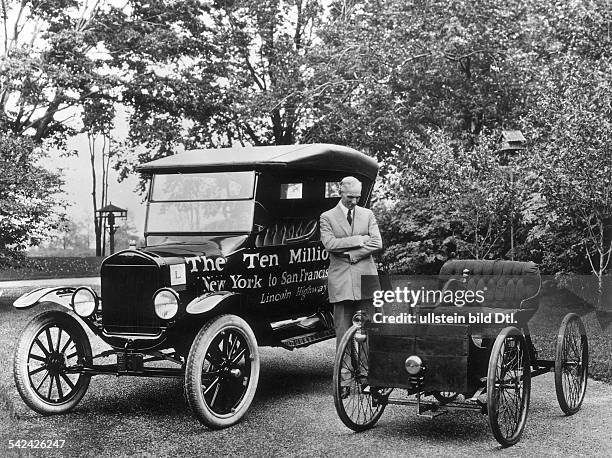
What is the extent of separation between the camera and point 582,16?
13719 mm

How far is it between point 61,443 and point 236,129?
19.4 m

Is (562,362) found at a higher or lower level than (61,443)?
higher

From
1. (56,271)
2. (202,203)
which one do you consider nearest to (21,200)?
(202,203)

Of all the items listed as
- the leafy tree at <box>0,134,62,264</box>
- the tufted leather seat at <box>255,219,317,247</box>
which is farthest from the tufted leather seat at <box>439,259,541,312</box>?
the leafy tree at <box>0,134,62,264</box>

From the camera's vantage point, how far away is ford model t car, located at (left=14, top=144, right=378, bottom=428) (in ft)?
20.7

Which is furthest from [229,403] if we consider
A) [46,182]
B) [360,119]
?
[360,119]

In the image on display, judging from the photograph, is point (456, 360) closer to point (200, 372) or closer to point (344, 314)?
point (344, 314)

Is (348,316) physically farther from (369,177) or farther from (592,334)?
(592,334)

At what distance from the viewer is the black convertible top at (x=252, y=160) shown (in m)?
7.51

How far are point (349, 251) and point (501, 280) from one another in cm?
137

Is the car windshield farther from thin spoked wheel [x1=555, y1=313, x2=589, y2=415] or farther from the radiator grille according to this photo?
thin spoked wheel [x1=555, y1=313, x2=589, y2=415]

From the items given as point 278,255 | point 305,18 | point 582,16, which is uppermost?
point 305,18

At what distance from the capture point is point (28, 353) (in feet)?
20.8

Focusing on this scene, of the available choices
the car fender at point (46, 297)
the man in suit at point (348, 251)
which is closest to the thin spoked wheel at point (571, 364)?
the man in suit at point (348, 251)
